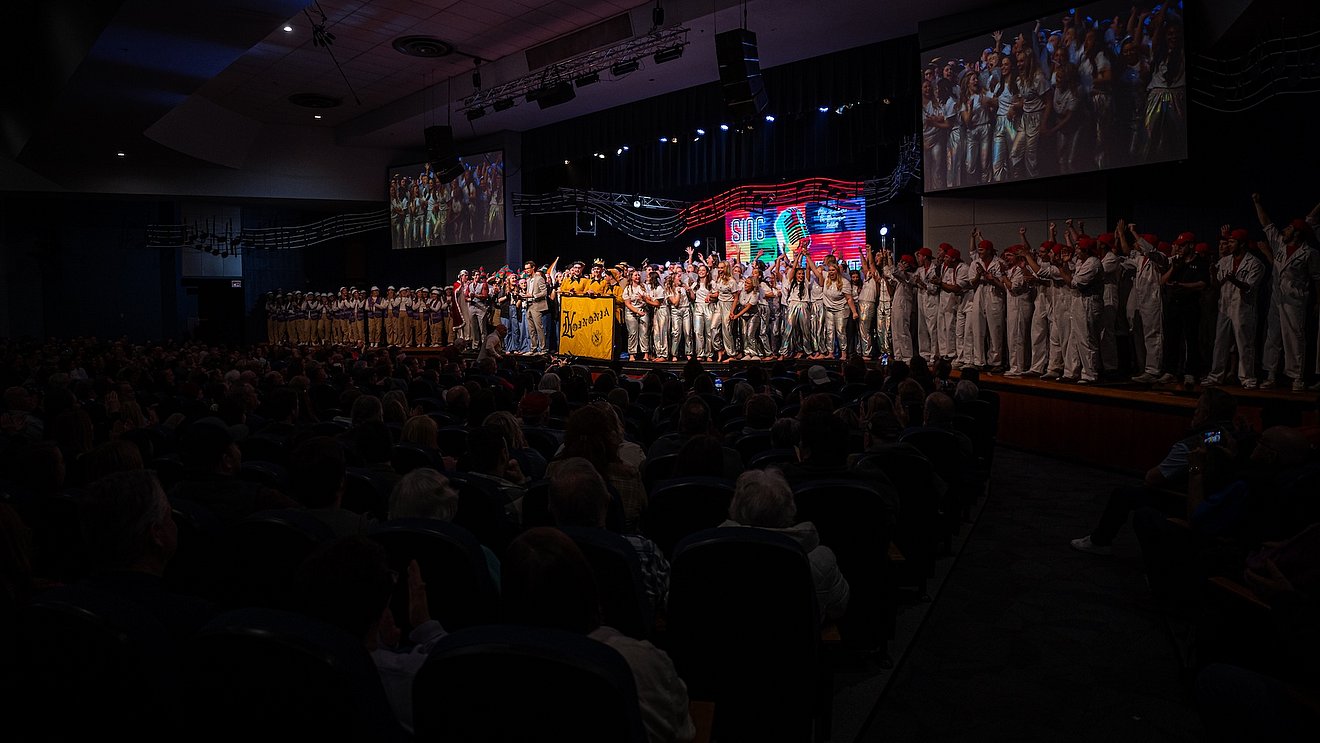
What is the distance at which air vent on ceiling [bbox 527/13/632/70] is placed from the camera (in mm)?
14430

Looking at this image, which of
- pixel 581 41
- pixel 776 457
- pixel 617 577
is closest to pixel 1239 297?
pixel 776 457

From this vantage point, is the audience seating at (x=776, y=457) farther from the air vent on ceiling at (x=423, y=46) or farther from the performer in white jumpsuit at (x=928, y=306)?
the air vent on ceiling at (x=423, y=46)

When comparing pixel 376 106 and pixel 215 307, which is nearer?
pixel 376 106

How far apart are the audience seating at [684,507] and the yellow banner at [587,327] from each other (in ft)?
41.1

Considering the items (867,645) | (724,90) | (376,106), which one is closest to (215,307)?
(376,106)

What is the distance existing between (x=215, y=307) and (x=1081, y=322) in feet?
90.0

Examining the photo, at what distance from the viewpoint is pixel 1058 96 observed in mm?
11078

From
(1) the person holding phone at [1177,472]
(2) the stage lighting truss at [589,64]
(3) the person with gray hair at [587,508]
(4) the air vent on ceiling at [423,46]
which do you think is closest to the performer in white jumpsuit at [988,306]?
(2) the stage lighting truss at [589,64]

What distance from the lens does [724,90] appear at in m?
11.3

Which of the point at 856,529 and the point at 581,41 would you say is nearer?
the point at 856,529

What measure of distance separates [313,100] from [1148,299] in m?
19.5

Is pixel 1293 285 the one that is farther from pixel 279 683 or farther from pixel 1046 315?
pixel 279 683

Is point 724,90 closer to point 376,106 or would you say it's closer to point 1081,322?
point 1081,322

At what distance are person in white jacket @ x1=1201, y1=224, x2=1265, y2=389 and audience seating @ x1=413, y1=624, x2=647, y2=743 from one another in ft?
30.6
